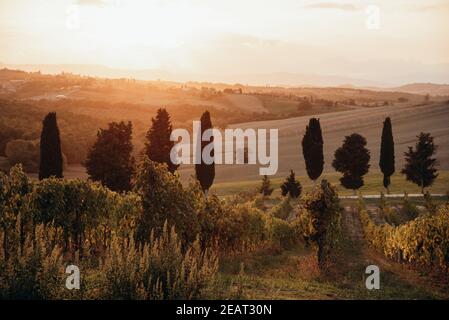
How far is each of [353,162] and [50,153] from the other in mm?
27490

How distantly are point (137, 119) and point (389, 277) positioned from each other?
91371mm

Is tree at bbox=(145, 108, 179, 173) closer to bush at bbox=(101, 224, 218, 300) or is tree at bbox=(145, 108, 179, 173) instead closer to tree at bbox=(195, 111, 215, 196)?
tree at bbox=(195, 111, 215, 196)

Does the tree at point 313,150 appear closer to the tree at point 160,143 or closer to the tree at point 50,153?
the tree at point 160,143

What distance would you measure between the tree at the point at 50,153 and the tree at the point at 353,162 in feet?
87.3

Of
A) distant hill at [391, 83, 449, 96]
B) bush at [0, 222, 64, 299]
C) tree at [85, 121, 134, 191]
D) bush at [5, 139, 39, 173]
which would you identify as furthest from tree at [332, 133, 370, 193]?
distant hill at [391, 83, 449, 96]

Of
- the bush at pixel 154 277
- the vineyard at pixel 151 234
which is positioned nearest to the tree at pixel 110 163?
the vineyard at pixel 151 234

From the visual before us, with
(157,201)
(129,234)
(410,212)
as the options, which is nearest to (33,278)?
(157,201)

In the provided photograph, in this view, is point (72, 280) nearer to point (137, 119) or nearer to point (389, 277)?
point (389, 277)

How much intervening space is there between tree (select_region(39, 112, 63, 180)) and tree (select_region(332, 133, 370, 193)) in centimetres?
2660

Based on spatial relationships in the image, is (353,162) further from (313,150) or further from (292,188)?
(292,188)

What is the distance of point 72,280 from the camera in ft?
35.6

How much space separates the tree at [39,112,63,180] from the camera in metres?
35.2

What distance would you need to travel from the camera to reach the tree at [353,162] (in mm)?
50906
